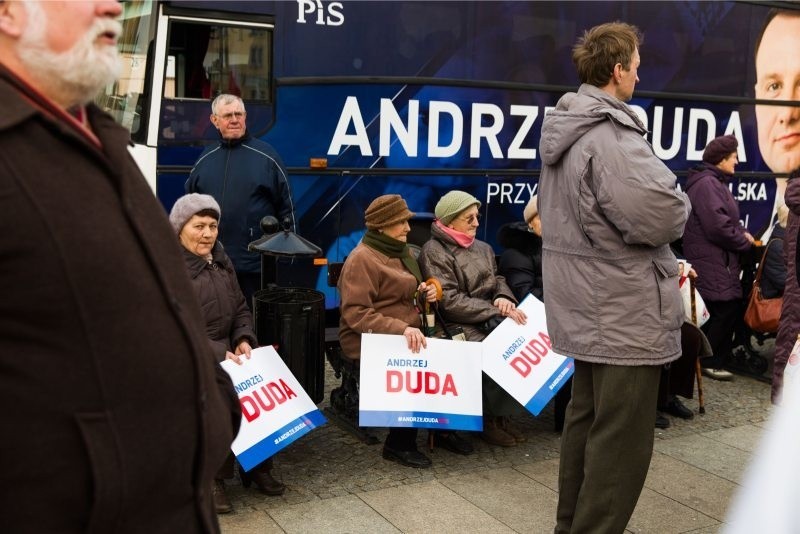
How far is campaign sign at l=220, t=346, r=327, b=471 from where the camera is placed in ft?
15.2

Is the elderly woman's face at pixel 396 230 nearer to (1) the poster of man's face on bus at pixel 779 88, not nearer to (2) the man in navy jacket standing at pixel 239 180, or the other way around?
(2) the man in navy jacket standing at pixel 239 180

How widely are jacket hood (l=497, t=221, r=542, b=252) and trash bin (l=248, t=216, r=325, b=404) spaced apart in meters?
1.50

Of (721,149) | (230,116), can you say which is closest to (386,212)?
(230,116)

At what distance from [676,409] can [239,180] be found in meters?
3.44

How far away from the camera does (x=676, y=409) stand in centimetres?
650

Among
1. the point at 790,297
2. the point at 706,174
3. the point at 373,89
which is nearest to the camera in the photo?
the point at 790,297

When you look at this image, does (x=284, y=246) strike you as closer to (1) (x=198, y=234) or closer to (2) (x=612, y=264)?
(1) (x=198, y=234)

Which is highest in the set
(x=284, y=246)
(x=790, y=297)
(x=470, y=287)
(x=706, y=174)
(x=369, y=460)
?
(x=706, y=174)

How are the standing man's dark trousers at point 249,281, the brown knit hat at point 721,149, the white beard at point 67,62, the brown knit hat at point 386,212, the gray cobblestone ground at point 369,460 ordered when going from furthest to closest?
the brown knit hat at point 721,149
the standing man's dark trousers at point 249,281
the brown knit hat at point 386,212
the gray cobblestone ground at point 369,460
the white beard at point 67,62

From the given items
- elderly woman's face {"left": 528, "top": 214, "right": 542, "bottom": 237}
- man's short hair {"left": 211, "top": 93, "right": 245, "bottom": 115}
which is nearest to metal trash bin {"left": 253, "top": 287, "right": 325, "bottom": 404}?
elderly woman's face {"left": 528, "top": 214, "right": 542, "bottom": 237}

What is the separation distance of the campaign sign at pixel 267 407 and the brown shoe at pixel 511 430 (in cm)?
142

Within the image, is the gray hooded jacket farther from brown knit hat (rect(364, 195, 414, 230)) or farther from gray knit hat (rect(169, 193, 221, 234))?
gray knit hat (rect(169, 193, 221, 234))

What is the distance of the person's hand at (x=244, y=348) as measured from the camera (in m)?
4.80

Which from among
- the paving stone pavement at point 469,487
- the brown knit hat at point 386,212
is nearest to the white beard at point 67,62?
the paving stone pavement at point 469,487
